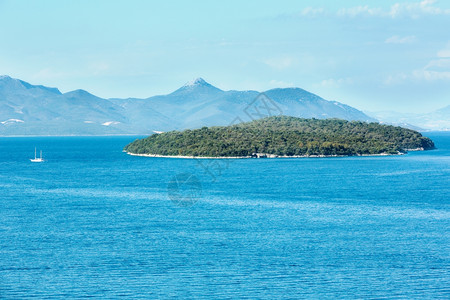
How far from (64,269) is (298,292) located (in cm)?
944

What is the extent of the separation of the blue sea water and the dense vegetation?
3923 cm

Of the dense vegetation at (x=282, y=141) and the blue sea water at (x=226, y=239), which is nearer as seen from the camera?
the blue sea water at (x=226, y=239)

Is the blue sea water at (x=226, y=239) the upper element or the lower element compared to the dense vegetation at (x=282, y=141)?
lower

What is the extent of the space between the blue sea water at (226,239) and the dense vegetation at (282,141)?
39228mm

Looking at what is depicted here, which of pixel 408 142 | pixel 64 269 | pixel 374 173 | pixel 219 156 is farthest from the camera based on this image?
pixel 408 142

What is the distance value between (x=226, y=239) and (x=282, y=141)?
71309 millimetres

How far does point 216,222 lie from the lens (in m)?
34.5

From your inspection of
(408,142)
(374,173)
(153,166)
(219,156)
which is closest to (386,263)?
(374,173)

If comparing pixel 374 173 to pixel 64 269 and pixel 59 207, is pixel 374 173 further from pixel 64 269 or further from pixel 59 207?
pixel 64 269

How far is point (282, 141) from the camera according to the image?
100250 mm

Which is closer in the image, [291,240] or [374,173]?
[291,240]

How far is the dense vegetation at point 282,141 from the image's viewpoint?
95312mm

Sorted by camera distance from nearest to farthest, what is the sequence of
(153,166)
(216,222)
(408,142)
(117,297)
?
(117,297) → (216,222) → (153,166) → (408,142)

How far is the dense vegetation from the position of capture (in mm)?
95312
